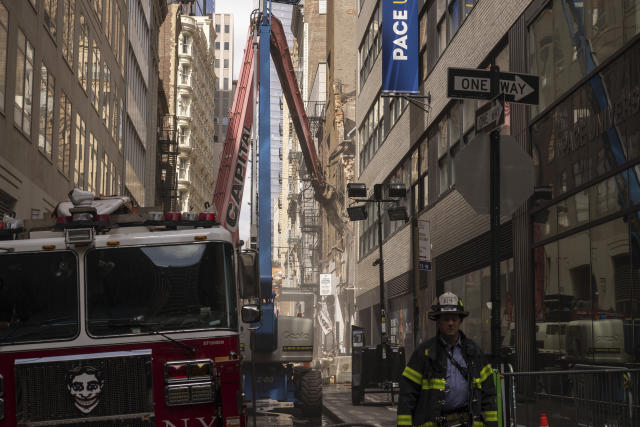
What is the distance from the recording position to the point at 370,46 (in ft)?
126

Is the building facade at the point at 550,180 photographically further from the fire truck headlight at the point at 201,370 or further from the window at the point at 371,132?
the window at the point at 371,132

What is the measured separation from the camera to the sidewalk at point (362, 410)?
1780cm

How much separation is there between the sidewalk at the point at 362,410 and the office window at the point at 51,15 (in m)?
12.4

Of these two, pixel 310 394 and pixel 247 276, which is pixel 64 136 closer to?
pixel 310 394

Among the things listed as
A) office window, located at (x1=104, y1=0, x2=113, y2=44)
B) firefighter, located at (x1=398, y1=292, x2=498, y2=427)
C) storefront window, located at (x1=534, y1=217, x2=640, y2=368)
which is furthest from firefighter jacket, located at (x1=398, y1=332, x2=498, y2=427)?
office window, located at (x1=104, y1=0, x2=113, y2=44)

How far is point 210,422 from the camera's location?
9117 mm

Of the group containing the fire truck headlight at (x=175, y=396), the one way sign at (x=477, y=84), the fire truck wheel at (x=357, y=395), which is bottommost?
the fire truck wheel at (x=357, y=395)

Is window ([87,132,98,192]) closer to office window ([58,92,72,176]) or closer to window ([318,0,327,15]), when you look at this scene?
office window ([58,92,72,176])

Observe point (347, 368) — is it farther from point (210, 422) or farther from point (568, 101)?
point (210, 422)

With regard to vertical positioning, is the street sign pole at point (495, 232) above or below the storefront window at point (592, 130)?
below

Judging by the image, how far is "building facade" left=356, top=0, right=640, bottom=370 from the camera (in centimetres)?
1322

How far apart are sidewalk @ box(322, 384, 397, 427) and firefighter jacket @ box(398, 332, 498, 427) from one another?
9653mm

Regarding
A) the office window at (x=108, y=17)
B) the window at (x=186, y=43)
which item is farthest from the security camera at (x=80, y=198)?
the window at (x=186, y=43)

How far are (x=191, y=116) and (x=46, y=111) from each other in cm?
7172
